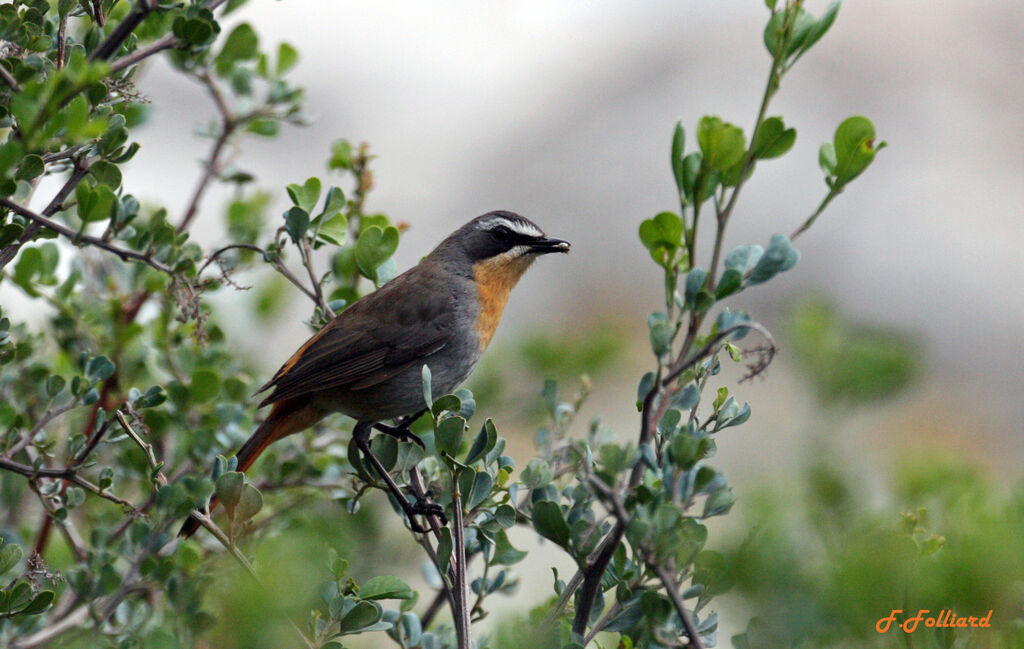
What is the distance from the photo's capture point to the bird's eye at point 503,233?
4.71m

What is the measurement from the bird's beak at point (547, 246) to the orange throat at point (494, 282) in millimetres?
58

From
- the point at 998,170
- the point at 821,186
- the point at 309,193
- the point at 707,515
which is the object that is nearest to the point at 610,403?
the point at 821,186

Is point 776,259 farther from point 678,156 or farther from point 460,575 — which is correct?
point 460,575

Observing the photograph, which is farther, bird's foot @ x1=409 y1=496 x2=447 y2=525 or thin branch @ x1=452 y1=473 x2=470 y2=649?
bird's foot @ x1=409 y1=496 x2=447 y2=525

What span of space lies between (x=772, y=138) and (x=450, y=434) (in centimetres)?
91

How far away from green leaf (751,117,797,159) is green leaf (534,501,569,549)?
77cm

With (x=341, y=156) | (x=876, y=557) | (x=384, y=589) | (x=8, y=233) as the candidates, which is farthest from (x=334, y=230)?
(x=876, y=557)

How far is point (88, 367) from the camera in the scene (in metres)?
2.70

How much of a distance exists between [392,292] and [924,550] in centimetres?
300

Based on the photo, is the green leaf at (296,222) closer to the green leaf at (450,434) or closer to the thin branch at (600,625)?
the green leaf at (450,434)

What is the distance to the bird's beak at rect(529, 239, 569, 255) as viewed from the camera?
14.9ft

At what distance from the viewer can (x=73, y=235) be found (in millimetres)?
2291

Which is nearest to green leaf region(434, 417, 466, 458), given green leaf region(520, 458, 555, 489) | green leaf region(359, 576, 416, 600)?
green leaf region(520, 458, 555, 489)

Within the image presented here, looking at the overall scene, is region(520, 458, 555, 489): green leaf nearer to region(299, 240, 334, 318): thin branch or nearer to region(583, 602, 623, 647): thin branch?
region(583, 602, 623, 647): thin branch
